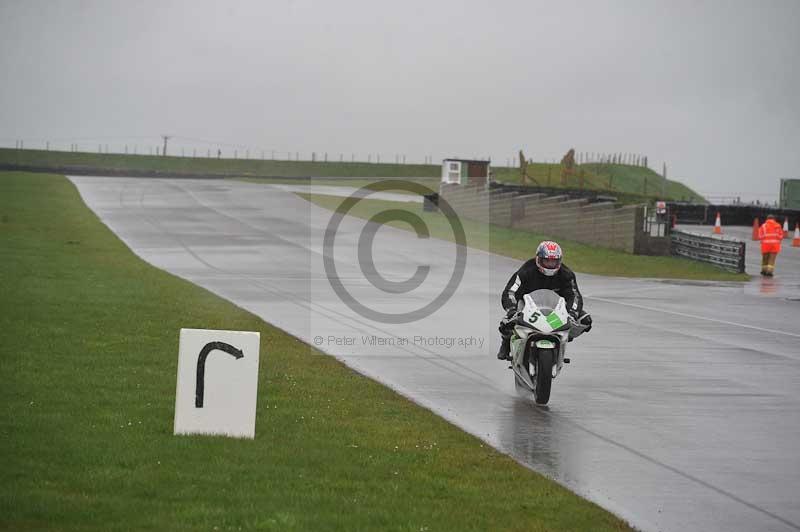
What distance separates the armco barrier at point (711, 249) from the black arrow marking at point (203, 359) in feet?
94.2

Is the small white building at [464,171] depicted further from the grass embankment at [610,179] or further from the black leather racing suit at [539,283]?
the black leather racing suit at [539,283]

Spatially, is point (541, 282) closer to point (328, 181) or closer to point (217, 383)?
point (217, 383)

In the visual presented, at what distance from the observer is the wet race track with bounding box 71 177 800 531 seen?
9609 millimetres

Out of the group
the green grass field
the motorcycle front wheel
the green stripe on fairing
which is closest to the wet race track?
the motorcycle front wheel

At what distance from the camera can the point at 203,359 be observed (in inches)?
394

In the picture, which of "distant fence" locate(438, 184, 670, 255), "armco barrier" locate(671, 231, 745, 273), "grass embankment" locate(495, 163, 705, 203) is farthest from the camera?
"grass embankment" locate(495, 163, 705, 203)

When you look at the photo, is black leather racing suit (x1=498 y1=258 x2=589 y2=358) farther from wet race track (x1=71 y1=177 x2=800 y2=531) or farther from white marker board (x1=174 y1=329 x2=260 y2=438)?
white marker board (x1=174 y1=329 x2=260 y2=438)

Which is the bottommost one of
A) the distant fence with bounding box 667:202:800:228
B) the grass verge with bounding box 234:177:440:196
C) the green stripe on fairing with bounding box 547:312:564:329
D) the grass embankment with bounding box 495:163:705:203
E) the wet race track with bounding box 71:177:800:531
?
the wet race track with bounding box 71:177:800:531

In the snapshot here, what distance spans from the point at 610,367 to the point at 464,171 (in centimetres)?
5090

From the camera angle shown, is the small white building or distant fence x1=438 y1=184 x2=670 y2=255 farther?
the small white building

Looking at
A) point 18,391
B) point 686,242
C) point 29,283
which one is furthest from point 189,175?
point 18,391

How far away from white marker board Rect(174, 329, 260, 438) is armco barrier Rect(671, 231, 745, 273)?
28674mm

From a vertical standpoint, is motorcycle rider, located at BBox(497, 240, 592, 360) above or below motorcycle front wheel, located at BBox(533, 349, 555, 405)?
above

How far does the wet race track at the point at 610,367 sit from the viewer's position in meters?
9.61
